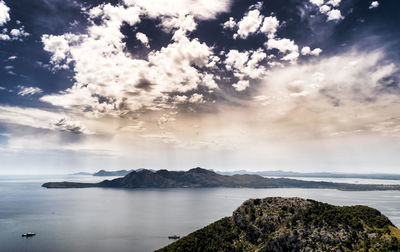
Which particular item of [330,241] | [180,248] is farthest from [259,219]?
[180,248]

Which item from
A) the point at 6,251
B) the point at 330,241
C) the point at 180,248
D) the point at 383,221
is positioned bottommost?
the point at 6,251

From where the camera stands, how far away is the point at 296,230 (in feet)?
432

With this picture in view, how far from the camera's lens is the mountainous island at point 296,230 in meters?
115

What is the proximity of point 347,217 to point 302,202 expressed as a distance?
2792cm

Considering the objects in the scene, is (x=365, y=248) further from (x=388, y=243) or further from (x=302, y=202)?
(x=302, y=202)

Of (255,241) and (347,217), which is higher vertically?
(347,217)

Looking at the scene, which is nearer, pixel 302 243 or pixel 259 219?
pixel 302 243

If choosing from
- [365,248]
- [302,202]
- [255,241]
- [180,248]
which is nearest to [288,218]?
[302,202]

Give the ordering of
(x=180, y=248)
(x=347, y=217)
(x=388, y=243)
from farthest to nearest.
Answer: (x=180, y=248), (x=347, y=217), (x=388, y=243)

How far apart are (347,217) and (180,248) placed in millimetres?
94819

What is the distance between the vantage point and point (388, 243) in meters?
104

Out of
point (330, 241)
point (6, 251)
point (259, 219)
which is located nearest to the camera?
point (330, 241)

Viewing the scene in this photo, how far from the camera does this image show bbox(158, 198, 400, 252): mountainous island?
11500 centimetres

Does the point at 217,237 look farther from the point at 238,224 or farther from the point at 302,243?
the point at 302,243
